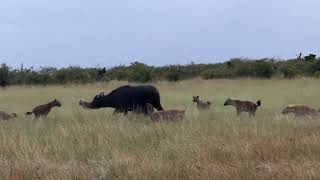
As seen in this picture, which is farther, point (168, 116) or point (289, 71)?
point (289, 71)

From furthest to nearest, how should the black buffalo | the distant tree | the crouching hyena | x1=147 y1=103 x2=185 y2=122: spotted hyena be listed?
the distant tree → the black buffalo → the crouching hyena → x1=147 y1=103 x2=185 y2=122: spotted hyena

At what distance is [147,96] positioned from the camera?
20000 mm

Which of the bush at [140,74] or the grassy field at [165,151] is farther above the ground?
the bush at [140,74]

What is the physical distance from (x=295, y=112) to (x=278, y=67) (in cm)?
2811

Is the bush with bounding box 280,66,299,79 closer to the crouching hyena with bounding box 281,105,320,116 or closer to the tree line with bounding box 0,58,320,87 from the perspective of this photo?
the tree line with bounding box 0,58,320,87

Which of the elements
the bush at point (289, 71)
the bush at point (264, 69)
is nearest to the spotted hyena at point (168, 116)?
the bush at point (289, 71)

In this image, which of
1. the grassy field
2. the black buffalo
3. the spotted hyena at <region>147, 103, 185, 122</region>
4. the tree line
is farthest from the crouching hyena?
the tree line

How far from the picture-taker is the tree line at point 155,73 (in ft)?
141

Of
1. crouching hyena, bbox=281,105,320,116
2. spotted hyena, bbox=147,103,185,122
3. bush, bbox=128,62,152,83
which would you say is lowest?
crouching hyena, bbox=281,105,320,116

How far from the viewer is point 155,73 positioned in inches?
1827

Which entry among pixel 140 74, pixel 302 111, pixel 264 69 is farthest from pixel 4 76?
pixel 302 111

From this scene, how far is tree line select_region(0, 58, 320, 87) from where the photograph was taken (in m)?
43.0

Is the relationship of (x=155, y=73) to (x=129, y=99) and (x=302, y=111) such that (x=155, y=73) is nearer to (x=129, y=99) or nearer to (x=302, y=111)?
(x=129, y=99)

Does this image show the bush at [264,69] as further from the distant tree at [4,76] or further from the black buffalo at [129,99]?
the black buffalo at [129,99]
